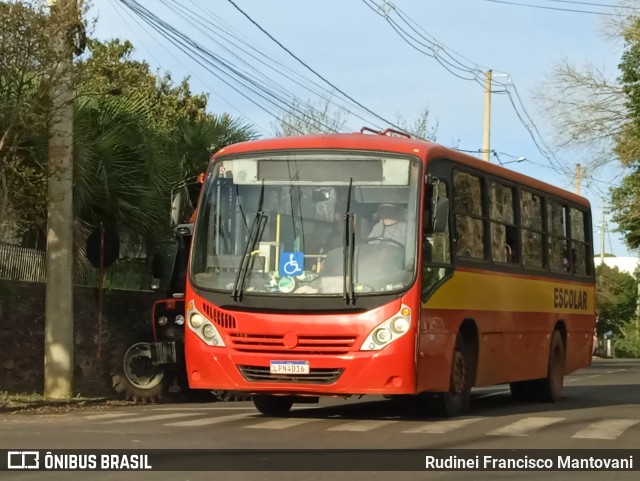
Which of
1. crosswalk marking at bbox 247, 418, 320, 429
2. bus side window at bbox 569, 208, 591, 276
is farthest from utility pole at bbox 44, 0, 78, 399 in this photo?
bus side window at bbox 569, 208, 591, 276

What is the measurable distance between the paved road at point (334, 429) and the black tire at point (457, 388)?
9.8 inches

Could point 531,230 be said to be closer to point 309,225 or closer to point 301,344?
point 309,225

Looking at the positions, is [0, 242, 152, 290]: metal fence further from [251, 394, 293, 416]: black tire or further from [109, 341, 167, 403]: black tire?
[251, 394, 293, 416]: black tire

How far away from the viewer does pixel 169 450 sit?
11281 millimetres

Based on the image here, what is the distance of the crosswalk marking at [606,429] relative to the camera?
1350 centimetres

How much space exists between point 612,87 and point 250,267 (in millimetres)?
26276

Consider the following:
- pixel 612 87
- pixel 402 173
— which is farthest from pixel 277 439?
A: pixel 612 87

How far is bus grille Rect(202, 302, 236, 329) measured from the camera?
14430 millimetres

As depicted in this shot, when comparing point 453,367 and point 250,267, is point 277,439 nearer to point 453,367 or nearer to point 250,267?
point 250,267

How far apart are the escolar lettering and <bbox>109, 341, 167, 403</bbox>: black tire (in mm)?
5935

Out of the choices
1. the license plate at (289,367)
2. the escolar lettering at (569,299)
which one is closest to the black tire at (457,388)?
the license plate at (289,367)

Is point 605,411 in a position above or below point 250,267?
below

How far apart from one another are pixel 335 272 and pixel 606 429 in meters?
3.30

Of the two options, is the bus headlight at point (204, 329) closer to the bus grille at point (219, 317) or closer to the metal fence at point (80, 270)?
the bus grille at point (219, 317)
